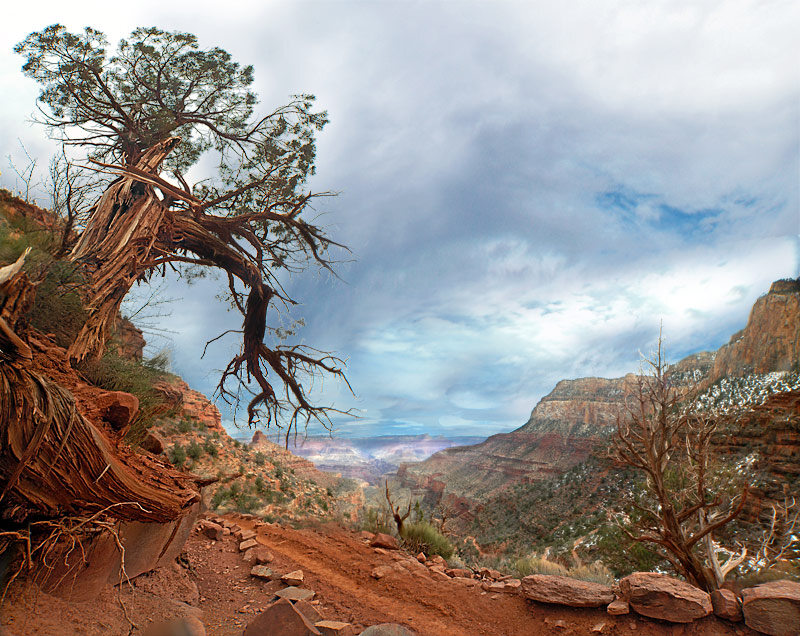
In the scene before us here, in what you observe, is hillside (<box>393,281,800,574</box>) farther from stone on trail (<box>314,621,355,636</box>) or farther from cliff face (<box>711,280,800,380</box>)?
stone on trail (<box>314,621,355,636</box>)

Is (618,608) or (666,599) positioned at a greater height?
(666,599)

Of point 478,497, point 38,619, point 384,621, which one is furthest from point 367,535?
point 478,497

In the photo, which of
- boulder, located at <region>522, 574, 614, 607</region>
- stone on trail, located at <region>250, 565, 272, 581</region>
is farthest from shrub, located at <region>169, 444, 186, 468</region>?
boulder, located at <region>522, 574, 614, 607</region>

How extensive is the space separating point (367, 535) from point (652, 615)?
4854 mm

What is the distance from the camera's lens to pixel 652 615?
480cm

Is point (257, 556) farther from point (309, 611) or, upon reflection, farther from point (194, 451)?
point (194, 451)

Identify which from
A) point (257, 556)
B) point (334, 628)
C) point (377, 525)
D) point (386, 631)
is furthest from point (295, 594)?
point (377, 525)

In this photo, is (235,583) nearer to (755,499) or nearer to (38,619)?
(38,619)

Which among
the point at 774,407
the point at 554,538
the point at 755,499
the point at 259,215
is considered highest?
the point at 774,407

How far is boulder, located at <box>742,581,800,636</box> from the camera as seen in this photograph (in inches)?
175

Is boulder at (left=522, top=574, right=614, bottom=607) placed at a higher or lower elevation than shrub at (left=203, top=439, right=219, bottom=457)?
lower

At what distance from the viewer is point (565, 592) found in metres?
5.35

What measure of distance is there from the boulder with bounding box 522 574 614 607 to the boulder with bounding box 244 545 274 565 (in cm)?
352

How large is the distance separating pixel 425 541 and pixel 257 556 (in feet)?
12.1
